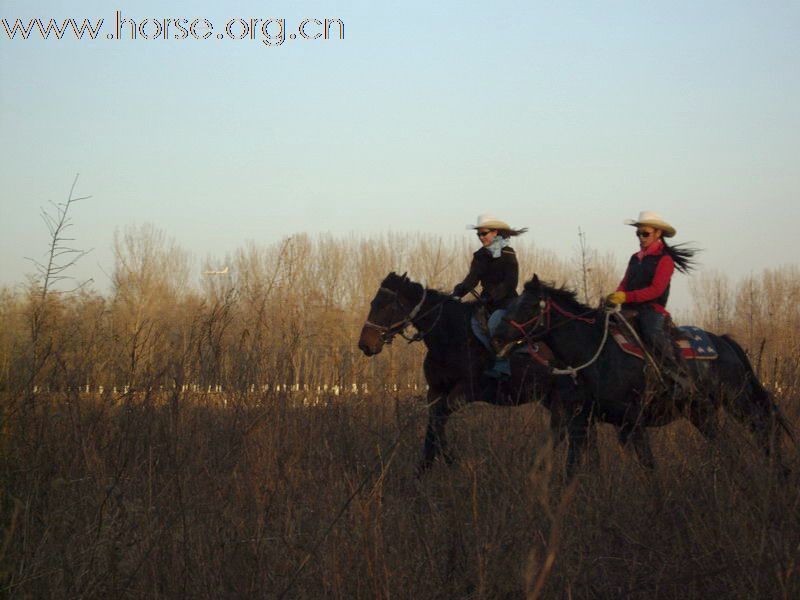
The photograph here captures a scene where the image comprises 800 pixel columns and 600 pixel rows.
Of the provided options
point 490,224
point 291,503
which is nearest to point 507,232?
point 490,224

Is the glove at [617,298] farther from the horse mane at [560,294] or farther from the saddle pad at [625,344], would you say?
the horse mane at [560,294]

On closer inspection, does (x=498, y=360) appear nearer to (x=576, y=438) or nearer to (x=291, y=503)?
(x=576, y=438)

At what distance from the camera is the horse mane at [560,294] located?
9.09 metres

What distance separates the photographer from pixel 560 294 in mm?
9219

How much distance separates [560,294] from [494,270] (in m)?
1.39

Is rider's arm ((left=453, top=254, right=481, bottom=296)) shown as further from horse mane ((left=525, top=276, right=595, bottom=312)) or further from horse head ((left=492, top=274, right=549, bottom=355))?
horse head ((left=492, top=274, right=549, bottom=355))

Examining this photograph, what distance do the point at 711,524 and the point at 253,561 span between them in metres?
2.31

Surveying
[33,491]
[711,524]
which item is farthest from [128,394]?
[711,524]

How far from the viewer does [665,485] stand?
5.43 meters

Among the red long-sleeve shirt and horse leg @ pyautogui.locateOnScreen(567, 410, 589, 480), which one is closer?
horse leg @ pyautogui.locateOnScreen(567, 410, 589, 480)

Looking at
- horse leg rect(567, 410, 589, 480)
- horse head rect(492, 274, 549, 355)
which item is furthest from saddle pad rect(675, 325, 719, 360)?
horse head rect(492, 274, 549, 355)

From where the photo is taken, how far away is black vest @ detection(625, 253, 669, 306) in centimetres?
897

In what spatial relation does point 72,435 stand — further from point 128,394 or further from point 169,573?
point 169,573

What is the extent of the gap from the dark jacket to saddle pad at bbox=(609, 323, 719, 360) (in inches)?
67.3
